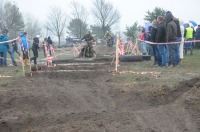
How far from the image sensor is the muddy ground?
530 cm

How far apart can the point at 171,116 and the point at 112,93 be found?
254cm

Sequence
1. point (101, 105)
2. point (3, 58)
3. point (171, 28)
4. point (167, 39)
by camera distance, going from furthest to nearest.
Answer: point (3, 58) → point (167, 39) → point (171, 28) → point (101, 105)

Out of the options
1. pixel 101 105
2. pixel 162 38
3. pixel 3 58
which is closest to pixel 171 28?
pixel 162 38

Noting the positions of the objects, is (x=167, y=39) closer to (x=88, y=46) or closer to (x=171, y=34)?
(x=171, y=34)

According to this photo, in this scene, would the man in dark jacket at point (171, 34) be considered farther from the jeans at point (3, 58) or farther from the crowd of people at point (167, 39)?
the jeans at point (3, 58)

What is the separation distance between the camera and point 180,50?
14062 mm

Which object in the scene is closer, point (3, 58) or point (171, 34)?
point (171, 34)

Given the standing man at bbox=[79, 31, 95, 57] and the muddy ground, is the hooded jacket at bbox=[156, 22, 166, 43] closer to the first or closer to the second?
the muddy ground

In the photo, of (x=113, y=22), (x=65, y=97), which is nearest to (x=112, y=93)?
(x=65, y=97)

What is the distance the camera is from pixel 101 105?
697 cm

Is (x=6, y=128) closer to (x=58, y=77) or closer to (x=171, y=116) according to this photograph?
(x=171, y=116)

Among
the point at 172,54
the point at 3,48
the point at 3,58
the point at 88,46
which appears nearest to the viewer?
the point at 172,54

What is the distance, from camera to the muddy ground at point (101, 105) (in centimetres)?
530

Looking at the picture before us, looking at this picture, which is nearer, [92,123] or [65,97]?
[92,123]
